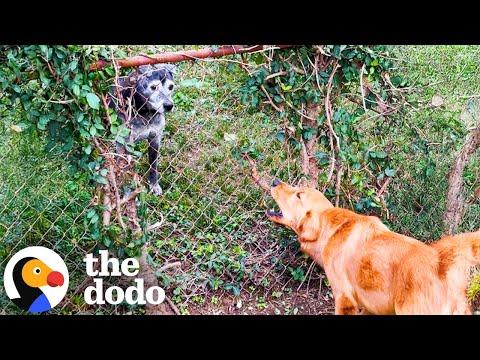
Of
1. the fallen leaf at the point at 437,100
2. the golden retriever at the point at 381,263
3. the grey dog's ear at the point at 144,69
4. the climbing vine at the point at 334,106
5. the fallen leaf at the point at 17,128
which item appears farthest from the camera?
the fallen leaf at the point at 437,100

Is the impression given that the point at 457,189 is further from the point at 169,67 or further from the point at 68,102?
the point at 68,102

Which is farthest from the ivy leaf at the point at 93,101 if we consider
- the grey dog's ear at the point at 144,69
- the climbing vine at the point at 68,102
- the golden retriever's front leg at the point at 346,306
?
the golden retriever's front leg at the point at 346,306

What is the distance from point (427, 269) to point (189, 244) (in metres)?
1.41

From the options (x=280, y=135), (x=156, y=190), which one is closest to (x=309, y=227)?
(x=280, y=135)

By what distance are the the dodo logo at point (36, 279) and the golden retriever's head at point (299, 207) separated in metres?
1.20

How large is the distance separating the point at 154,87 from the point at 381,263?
1574 mm

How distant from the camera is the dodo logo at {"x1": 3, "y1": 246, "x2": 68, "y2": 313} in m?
3.50

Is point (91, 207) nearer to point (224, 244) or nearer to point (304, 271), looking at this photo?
point (224, 244)

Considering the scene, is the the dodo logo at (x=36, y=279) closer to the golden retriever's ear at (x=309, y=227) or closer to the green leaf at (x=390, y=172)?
the golden retriever's ear at (x=309, y=227)

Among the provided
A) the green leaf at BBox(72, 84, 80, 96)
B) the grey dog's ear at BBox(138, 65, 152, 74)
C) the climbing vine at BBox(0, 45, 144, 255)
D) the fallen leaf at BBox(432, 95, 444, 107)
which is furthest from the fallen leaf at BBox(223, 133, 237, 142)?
the fallen leaf at BBox(432, 95, 444, 107)

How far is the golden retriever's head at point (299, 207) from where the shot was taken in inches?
141

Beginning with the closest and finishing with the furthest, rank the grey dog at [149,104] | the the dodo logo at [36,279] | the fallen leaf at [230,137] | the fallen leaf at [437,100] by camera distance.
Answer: the the dodo logo at [36,279] → the grey dog at [149,104] → the fallen leaf at [230,137] → the fallen leaf at [437,100]

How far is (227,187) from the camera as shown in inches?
162
